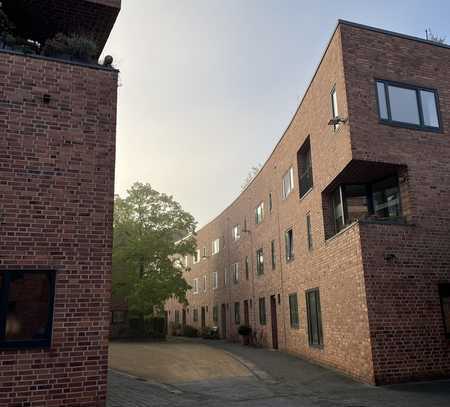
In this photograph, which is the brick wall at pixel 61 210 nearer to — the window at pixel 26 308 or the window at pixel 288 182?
the window at pixel 26 308

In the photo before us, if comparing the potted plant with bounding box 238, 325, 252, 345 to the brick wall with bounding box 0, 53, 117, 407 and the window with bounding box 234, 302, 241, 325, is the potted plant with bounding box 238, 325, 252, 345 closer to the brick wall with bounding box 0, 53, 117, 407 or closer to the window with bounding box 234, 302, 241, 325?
the window with bounding box 234, 302, 241, 325

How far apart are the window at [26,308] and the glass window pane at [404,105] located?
10.2 meters

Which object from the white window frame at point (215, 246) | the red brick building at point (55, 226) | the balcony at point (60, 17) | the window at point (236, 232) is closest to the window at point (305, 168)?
the balcony at point (60, 17)

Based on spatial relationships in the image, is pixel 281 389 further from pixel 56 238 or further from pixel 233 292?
pixel 233 292

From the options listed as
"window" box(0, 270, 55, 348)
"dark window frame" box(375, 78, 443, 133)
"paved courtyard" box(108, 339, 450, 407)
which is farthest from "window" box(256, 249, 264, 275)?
"window" box(0, 270, 55, 348)

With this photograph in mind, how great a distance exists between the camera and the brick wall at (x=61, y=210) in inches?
277

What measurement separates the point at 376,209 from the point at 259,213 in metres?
11.7

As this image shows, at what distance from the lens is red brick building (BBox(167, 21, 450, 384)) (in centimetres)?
1124

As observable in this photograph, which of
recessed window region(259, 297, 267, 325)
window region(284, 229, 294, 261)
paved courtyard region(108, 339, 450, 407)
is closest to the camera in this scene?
paved courtyard region(108, 339, 450, 407)

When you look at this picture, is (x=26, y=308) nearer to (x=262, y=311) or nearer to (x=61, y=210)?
(x=61, y=210)

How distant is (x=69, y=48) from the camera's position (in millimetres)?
8602

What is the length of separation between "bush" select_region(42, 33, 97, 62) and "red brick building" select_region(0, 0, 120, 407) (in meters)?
0.29

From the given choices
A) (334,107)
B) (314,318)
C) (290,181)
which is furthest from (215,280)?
(334,107)

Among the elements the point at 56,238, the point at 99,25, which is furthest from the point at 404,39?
the point at 56,238
